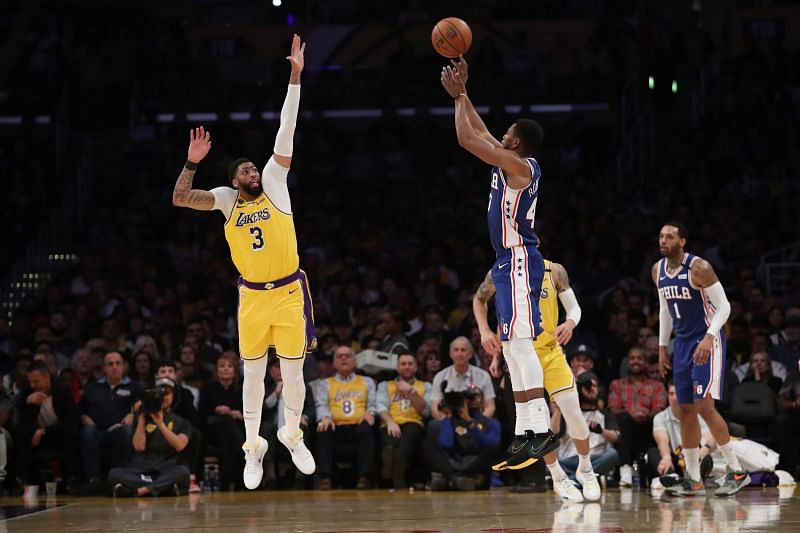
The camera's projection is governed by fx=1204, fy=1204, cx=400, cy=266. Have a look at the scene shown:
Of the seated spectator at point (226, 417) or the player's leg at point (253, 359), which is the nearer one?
the player's leg at point (253, 359)

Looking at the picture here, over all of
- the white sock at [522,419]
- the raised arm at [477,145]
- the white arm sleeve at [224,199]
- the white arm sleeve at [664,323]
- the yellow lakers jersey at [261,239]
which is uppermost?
the raised arm at [477,145]

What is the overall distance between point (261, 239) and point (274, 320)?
63cm

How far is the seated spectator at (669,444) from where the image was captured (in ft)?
39.7

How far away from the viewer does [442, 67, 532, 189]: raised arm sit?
849 cm

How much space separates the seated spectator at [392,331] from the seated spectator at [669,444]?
9.78 ft

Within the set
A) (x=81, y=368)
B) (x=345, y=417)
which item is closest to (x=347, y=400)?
(x=345, y=417)

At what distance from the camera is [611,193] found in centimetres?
1864

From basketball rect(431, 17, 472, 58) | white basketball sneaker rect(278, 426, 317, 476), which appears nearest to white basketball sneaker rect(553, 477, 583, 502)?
white basketball sneaker rect(278, 426, 317, 476)

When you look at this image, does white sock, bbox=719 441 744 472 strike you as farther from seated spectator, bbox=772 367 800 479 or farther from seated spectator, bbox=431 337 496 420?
seated spectator, bbox=431 337 496 420

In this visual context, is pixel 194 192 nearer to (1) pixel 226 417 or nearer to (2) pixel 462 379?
(1) pixel 226 417

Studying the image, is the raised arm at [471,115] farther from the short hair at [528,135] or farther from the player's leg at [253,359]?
the player's leg at [253,359]

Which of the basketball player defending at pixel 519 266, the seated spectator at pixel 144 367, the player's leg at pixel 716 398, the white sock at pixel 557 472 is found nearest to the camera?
the basketball player defending at pixel 519 266

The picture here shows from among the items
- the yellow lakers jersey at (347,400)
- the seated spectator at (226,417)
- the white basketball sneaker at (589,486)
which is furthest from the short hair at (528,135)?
the seated spectator at (226,417)

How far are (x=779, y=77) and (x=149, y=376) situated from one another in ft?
41.9
